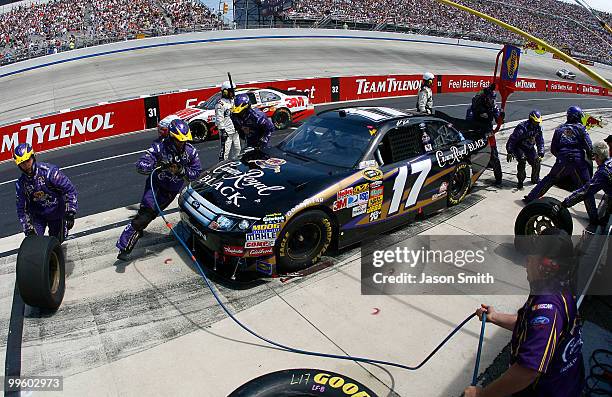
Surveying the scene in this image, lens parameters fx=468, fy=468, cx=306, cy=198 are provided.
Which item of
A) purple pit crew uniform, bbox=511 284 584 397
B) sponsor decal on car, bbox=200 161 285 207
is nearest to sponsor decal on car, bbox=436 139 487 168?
sponsor decal on car, bbox=200 161 285 207

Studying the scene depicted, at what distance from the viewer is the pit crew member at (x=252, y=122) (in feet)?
26.0

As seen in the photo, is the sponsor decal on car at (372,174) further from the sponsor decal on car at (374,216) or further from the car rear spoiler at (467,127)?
the car rear spoiler at (467,127)

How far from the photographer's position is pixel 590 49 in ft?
180

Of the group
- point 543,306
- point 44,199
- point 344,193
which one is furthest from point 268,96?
point 543,306

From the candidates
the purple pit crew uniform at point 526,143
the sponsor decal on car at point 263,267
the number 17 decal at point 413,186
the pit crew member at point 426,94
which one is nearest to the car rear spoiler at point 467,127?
the purple pit crew uniform at point 526,143

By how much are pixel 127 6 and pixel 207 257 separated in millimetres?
38872

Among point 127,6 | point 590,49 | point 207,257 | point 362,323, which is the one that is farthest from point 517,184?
point 590,49

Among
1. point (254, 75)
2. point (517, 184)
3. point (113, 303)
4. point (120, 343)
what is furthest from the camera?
point (254, 75)

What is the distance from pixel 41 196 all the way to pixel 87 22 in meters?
35.7

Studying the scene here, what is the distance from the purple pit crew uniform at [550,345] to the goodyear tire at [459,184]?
494cm

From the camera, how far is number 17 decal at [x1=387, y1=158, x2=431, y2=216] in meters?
6.31

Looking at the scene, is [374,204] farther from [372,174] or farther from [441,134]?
[441,134]

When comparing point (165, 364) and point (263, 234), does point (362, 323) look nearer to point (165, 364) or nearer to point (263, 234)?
point (263, 234)

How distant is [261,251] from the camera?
5.17 m
